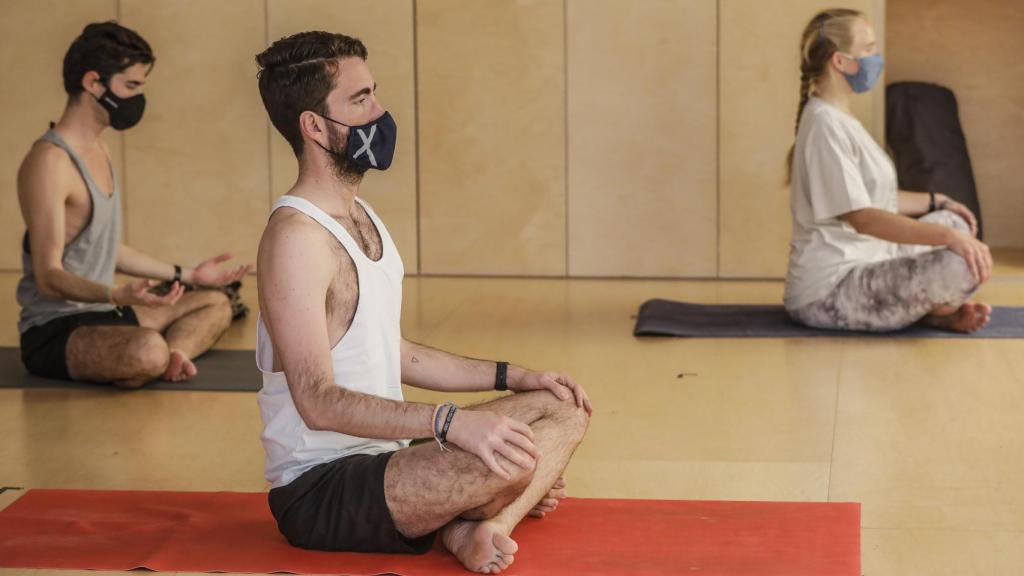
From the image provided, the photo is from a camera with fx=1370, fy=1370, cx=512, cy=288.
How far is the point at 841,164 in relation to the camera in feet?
17.4

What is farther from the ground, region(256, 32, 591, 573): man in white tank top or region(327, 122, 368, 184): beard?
region(327, 122, 368, 184): beard

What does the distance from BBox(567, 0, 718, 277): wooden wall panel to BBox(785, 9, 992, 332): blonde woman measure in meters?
1.71

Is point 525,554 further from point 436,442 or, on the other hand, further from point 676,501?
point 676,501

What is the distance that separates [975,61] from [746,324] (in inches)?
136

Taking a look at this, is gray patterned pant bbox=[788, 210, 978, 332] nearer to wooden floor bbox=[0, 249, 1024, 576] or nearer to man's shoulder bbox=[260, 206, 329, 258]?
wooden floor bbox=[0, 249, 1024, 576]

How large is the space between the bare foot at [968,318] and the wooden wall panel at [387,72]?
10.4ft

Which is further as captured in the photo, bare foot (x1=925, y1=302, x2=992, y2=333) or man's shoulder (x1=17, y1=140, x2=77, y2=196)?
bare foot (x1=925, y1=302, x2=992, y2=333)

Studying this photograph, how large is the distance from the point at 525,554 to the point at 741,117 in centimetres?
490

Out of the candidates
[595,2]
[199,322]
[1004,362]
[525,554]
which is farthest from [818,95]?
[525,554]

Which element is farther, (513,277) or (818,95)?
(513,277)

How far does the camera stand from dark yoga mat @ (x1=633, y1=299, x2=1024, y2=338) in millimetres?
5375

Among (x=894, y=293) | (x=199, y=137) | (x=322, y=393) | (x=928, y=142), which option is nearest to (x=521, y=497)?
(x=322, y=393)

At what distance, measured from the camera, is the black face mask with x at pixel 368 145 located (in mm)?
2703

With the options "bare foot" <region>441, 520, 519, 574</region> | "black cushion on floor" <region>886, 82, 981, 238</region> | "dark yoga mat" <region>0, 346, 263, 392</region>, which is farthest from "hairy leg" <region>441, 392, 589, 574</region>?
"black cushion on floor" <region>886, 82, 981, 238</region>
